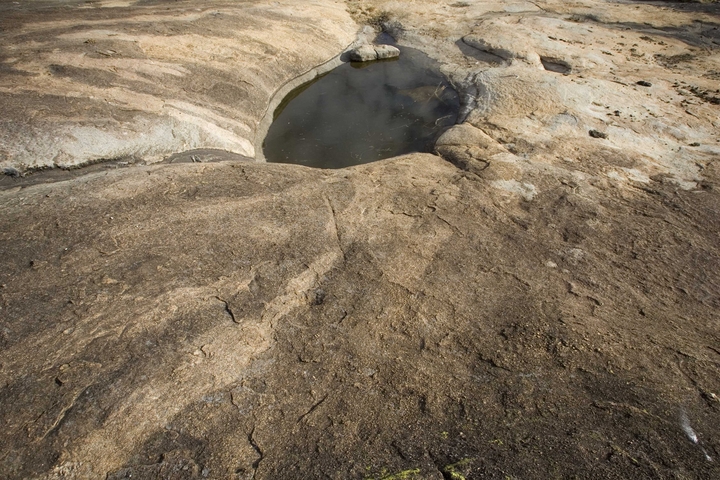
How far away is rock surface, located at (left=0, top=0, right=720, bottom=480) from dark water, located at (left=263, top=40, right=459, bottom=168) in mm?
1004

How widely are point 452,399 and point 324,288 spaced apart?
3.71ft

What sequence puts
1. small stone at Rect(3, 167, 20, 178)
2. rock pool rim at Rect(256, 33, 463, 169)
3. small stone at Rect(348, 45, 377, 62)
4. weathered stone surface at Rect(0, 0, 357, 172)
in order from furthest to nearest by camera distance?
small stone at Rect(348, 45, 377, 62)
rock pool rim at Rect(256, 33, 463, 169)
weathered stone surface at Rect(0, 0, 357, 172)
small stone at Rect(3, 167, 20, 178)

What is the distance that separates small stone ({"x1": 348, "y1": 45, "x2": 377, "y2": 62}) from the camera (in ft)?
28.3

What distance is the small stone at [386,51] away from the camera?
8.70 m

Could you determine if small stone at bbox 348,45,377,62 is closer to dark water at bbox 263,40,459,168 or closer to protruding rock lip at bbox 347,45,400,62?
protruding rock lip at bbox 347,45,400,62

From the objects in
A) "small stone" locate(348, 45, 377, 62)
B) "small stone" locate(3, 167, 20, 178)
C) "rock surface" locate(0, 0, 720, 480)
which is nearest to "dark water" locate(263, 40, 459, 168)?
"small stone" locate(348, 45, 377, 62)

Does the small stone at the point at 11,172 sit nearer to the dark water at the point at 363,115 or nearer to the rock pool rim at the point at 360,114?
the rock pool rim at the point at 360,114

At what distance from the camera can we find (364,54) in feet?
28.3

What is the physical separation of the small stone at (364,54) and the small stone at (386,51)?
9cm

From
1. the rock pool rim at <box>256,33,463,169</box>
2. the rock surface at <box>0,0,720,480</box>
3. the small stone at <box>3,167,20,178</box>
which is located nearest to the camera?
the rock surface at <box>0,0,720,480</box>

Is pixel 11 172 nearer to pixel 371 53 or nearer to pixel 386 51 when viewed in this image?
pixel 371 53

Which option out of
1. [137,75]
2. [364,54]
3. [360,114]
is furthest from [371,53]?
[137,75]

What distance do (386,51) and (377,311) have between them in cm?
661

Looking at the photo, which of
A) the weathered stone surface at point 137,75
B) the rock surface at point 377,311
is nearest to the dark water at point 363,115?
the weathered stone surface at point 137,75
